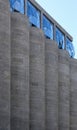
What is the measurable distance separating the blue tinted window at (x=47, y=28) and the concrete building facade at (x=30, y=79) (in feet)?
18.8

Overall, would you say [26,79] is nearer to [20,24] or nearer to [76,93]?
[20,24]

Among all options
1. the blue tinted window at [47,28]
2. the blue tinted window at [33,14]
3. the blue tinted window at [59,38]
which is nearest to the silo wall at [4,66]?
the blue tinted window at [33,14]

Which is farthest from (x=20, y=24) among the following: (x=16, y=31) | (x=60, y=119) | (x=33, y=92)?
(x=60, y=119)

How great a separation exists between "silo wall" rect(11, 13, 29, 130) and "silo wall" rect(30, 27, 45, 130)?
3.54 m

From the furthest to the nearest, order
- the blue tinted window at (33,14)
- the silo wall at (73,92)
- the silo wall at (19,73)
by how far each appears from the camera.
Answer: the silo wall at (73,92)
the blue tinted window at (33,14)
the silo wall at (19,73)

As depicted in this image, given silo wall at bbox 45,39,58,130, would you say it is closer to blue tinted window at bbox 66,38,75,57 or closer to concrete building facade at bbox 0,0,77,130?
concrete building facade at bbox 0,0,77,130

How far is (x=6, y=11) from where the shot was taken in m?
49.9

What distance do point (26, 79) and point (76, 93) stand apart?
25.4m

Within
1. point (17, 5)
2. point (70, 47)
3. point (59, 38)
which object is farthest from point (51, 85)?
point (70, 47)

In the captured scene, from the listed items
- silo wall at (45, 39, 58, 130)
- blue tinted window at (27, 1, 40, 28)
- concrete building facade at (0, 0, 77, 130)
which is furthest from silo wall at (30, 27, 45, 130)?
blue tinted window at (27, 1, 40, 28)

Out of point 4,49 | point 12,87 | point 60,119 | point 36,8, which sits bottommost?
point 60,119

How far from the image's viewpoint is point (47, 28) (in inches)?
3246

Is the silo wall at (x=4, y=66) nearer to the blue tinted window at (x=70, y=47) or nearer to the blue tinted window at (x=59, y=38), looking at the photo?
the blue tinted window at (x=59, y=38)

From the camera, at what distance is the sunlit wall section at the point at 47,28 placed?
8100 cm
